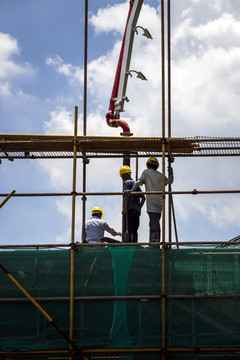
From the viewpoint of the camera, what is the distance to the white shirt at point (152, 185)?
16.1m

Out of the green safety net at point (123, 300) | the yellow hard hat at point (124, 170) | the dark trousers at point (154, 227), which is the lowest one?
the green safety net at point (123, 300)

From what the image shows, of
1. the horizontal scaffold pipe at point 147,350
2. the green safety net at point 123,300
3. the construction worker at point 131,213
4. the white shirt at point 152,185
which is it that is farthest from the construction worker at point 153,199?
the horizontal scaffold pipe at point 147,350

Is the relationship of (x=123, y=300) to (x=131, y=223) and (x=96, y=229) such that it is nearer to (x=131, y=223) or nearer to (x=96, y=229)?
(x=131, y=223)

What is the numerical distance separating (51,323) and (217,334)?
3.55 meters

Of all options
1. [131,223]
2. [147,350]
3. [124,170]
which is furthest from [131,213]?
[147,350]

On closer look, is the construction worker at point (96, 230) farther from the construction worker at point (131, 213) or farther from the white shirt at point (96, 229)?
the construction worker at point (131, 213)

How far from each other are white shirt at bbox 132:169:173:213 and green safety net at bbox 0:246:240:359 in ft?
3.68

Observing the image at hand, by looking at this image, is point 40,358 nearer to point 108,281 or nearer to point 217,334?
point 108,281

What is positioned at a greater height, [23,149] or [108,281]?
[23,149]

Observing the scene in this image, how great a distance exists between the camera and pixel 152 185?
16.2 meters

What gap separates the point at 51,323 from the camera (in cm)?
1507

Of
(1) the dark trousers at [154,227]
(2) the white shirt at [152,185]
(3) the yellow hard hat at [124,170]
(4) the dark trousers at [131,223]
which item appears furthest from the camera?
(3) the yellow hard hat at [124,170]

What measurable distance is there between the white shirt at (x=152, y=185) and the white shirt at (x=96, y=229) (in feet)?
4.85

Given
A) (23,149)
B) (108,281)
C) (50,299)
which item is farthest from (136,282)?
(23,149)
